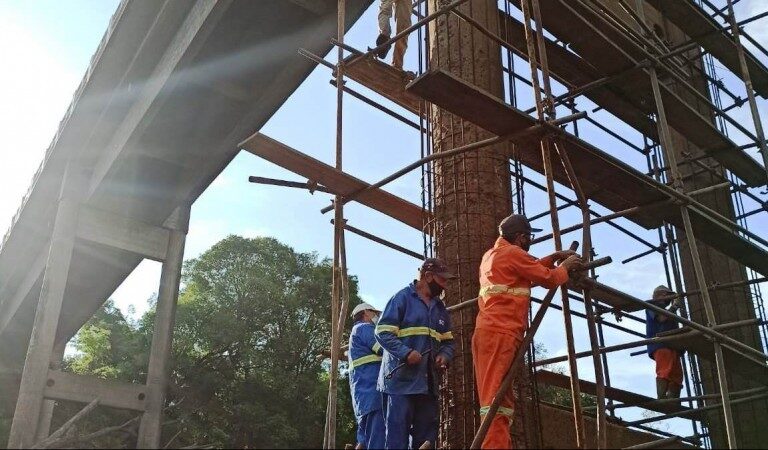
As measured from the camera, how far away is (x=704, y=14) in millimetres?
12188

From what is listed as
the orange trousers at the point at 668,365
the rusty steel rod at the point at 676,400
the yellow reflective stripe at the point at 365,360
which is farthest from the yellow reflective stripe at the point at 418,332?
the orange trousers at the point at 668,365

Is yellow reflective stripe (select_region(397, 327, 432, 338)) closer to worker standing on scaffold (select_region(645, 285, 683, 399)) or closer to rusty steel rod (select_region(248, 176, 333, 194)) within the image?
rusty steel rod (select_region(248, 176, 333, 194))

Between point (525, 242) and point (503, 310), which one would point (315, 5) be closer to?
point (525, 242)

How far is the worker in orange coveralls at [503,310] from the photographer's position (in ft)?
17.6

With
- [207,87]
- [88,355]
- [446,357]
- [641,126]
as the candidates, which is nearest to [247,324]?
[88,355]

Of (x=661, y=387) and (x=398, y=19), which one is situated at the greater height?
(x=398, y=19)

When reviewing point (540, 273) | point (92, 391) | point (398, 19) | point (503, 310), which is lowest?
point (503, 310)

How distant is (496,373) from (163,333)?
1145cm

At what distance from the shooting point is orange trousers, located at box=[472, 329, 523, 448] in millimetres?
5302

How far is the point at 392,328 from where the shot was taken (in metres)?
5.91

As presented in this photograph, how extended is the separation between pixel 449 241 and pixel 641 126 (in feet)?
20.9

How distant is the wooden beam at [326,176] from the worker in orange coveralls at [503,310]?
7.03 ft

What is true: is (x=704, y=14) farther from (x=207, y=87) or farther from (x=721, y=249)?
(x=207, y=87)

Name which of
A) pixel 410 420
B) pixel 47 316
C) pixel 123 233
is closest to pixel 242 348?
→ pixel 123 233
